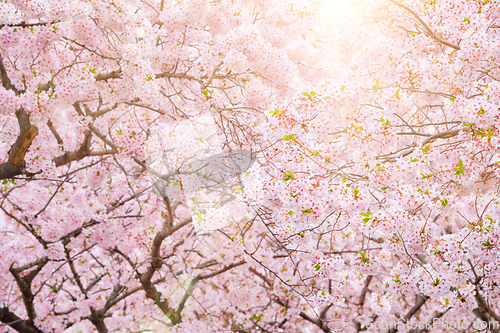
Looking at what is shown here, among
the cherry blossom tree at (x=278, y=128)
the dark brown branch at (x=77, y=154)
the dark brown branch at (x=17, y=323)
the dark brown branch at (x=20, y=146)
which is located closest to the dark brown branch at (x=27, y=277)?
the cherry blossom tree at (x=278, y=128)

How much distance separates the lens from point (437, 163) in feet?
14.7

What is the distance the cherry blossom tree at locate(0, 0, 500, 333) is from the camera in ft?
13.2

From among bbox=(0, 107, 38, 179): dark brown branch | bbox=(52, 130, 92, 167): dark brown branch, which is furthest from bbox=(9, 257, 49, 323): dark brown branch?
bbox=(0, 107, 38, 179): dark brown branch

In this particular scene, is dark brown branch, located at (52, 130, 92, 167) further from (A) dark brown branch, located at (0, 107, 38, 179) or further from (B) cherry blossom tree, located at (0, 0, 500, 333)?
(A) dark brown branch, located at (0, 107, 38, 179)

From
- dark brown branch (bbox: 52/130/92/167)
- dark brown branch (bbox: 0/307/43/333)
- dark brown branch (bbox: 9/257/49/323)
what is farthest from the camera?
dark brown branch (bbox: 0/307/43/333)

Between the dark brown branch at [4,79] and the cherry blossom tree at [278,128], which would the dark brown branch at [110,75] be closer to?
the cherry blossom tree at [278,128]

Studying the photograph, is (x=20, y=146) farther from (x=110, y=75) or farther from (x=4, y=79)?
(x=110, y=75)

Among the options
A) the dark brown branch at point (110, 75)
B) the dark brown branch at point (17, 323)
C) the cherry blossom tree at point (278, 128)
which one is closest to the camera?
the cherry blossom tree at point (278, 128)

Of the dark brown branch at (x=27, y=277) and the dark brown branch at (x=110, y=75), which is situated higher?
the dark brown branch at (x=110, y=75)

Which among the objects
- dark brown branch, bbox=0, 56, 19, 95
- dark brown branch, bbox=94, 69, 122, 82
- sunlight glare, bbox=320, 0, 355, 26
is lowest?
dark brown branch, bbox=0, 56, 19, 95

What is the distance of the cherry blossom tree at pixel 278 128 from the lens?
158 inches

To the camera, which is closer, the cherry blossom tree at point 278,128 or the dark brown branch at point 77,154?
the cherry blossom tree at point 278,128

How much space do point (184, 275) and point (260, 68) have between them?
4956 millimetres

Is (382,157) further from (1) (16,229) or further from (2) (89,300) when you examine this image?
(1) (16,229)
